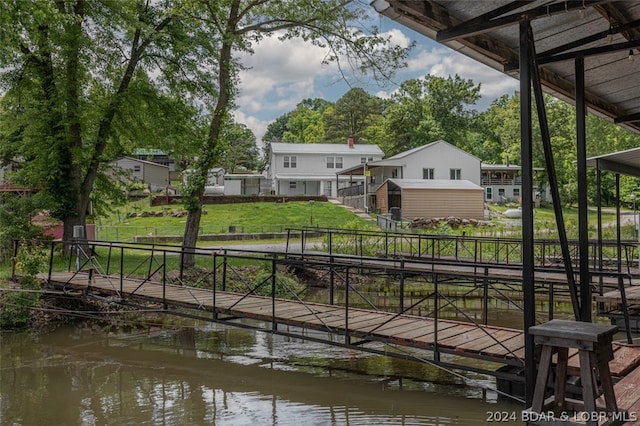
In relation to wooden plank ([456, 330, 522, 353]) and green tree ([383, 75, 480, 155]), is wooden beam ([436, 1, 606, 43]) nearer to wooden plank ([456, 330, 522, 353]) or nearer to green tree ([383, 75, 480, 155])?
wooden plank ([456, 330, 522, 353])

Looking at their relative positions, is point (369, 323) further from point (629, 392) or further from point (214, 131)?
point (214, 131)

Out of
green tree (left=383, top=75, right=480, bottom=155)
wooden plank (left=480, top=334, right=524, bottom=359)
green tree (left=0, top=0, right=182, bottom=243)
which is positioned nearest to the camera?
wooden plank (left=480, top=334, right=524, bottom=359)

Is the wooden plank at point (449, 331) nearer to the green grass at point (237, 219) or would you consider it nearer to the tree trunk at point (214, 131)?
the tree trunk at point (214, 131)

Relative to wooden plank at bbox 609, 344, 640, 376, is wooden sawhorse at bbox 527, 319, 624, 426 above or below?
above

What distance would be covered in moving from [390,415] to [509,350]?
1923 mm

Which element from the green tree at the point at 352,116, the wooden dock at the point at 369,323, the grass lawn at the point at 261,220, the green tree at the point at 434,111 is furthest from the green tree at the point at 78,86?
the green tree at the point at 352,116

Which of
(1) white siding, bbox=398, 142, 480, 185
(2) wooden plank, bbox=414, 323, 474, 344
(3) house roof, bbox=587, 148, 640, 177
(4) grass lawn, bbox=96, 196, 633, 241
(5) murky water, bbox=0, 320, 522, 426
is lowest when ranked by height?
(5) murky water, bbox=0, 320, 522, 426

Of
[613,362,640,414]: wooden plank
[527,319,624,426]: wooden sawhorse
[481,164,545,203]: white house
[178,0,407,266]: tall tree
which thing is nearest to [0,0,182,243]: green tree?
[178,0,407,266]: tall tree

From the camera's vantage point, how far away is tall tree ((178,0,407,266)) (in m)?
18.5

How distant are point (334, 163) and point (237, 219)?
63.1 ft

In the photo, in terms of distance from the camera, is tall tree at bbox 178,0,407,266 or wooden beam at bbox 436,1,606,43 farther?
tall tree at bbox 178,0,407,266

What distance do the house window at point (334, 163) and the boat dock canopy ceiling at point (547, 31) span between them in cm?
4799

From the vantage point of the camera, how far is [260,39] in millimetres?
19922

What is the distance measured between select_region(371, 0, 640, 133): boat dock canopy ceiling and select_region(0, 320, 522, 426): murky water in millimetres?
4793
